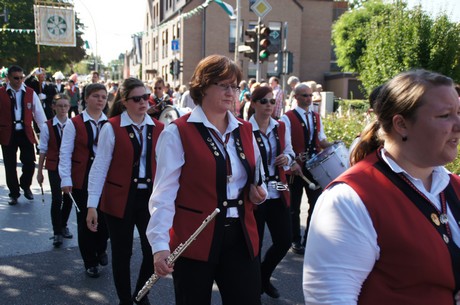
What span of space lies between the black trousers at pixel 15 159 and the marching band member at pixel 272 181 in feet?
15.6

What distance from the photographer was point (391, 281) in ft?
5.73

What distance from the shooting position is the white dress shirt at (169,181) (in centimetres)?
277

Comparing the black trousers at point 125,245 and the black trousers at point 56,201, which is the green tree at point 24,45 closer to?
the black trousers at point 56,201

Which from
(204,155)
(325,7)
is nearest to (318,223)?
(204,155)

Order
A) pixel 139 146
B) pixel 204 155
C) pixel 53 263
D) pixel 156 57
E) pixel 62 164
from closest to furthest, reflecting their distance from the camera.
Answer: pixel 204 155 < pixel 139 146 < pixel 62 164 < pixel 53 263 < pixel 156 57

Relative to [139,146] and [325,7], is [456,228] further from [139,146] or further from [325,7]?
[325,7]

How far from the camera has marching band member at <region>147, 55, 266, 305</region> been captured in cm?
281

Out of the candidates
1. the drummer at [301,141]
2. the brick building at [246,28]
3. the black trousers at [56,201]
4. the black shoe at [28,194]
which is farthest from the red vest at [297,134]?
the brick building at [246,28]

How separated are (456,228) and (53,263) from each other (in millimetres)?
4682

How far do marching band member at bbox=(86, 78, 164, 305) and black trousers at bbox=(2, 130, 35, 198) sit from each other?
15.3 ft

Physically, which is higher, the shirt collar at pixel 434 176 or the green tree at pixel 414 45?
the green tree at pixel 414 45

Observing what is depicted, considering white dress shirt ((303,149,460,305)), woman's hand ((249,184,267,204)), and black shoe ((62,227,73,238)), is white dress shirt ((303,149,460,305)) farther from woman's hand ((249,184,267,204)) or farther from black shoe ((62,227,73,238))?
black shoe ((62,227,73,238))

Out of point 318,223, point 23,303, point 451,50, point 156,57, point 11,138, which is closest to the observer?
point 318,223

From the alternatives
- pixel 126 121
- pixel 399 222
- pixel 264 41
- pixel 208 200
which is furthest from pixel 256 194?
pixel 264 41
